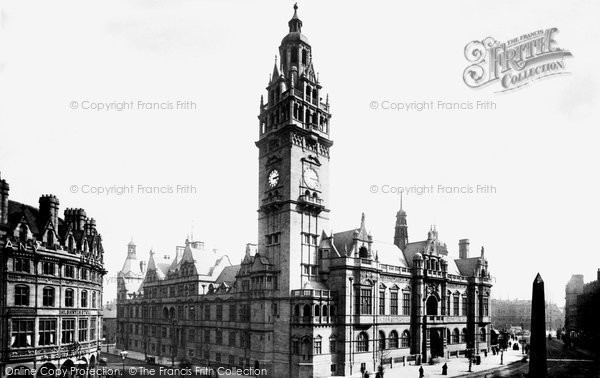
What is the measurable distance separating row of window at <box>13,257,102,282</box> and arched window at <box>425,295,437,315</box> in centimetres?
4723

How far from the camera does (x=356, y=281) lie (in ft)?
188

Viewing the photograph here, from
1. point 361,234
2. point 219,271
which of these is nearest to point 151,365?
point 219,271

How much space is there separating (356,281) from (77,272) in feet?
101

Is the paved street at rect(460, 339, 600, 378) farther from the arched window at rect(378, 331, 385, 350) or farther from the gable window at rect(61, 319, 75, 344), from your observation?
the gable window at rect(61, 319, 75, 344)

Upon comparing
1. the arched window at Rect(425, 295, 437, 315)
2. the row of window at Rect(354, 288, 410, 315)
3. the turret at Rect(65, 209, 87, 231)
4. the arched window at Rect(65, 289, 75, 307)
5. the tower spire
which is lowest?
the arched window at Rect(425, 295, 437, 315)

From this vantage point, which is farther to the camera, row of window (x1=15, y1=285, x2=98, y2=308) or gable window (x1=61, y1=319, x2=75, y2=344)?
gable window (x1=61, y1=319, x2=75, y2=344)

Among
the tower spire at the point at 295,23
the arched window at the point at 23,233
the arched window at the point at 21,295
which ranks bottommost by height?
the arched window at the point at 21,295

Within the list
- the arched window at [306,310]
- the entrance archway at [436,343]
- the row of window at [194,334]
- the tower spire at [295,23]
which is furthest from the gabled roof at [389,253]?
the tower spire at [295,23]

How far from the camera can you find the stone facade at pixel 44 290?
116 feet

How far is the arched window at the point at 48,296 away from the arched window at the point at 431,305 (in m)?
51.1

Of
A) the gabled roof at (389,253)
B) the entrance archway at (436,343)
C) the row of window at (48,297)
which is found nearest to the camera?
the row of window at (48,297)

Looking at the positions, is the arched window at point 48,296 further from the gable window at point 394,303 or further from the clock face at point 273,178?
the gable window at point 394,303

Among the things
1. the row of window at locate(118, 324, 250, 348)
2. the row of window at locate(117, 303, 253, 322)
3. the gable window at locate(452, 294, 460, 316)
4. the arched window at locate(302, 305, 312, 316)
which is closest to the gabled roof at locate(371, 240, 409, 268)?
the gable window at locate(452, 294, 460, 316)

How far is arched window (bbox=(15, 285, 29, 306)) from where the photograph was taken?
119 ft
